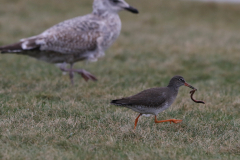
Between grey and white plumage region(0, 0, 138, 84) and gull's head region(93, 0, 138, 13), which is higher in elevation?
gull's head region(93, 0, 138, 13)

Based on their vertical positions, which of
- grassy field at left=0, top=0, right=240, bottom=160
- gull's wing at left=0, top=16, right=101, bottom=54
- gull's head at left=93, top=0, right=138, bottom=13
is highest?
gull's head at left=93, top=0, right=138, bottom=13

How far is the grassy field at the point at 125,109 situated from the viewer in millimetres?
4195

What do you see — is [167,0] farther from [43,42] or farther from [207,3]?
[43,42]

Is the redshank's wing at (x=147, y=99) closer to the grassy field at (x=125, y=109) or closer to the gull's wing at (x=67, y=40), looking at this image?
the grassy field at (x=125, y=109)

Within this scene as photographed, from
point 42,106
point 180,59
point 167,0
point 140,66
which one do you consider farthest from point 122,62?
point 167,0

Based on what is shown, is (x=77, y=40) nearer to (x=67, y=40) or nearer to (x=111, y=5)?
(x=67, y=40)

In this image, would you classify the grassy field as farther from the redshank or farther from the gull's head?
the gull's head

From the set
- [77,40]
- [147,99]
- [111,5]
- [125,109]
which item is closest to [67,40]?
[77,40]

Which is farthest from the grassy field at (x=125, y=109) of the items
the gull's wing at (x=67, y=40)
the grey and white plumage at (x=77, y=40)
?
the gull's wing at (x=67, y=40)

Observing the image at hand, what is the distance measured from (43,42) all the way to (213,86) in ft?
13.9

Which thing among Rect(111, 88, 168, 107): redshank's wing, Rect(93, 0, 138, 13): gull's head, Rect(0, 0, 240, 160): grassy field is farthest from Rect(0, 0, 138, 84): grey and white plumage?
Rect(111, 88, 168, 107): redshank's wing

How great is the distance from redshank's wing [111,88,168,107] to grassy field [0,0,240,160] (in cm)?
34

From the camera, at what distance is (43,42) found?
25.6 ft

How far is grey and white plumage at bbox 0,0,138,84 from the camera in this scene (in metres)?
7.83
